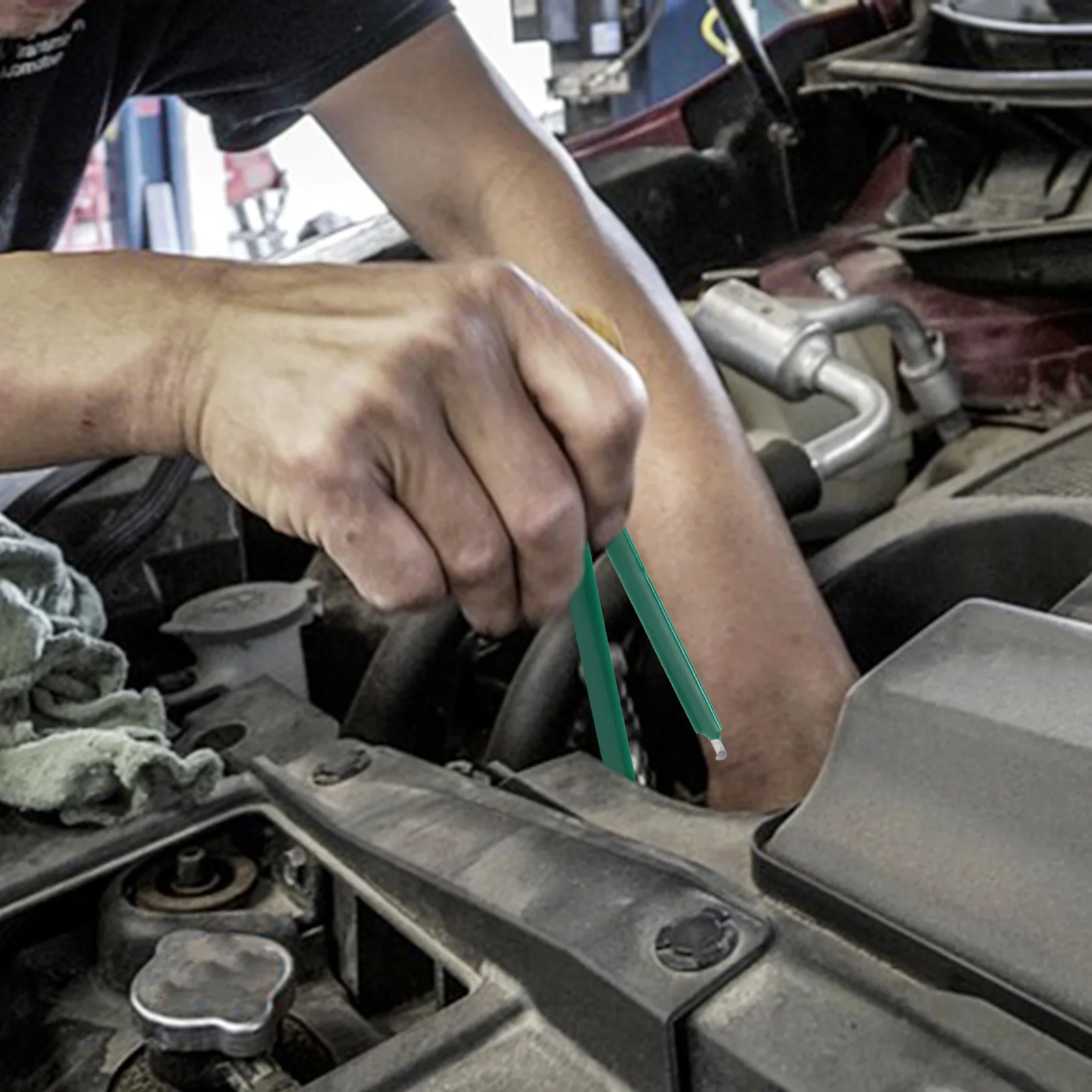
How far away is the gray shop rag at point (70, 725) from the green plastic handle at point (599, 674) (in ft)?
0.61

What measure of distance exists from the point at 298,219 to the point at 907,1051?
4262 mm

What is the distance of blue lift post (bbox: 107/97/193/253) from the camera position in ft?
13.8

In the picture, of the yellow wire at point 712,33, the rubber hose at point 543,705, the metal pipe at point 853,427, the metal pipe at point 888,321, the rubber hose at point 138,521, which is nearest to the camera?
the rubber hose at point 543,705

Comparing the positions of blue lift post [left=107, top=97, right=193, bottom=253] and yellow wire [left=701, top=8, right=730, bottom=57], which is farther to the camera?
blue lift post [left=107, top=97, right=193, bottom=253]

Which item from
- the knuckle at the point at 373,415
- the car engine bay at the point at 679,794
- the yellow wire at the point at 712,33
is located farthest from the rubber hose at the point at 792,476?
the yellow wire at the point at 712,33

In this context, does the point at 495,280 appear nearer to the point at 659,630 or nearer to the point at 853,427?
the point at 659,630

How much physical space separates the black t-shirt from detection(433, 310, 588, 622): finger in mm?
583

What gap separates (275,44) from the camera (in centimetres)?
103

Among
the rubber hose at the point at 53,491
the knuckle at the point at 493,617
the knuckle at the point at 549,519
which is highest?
the knuckle at the point at 549,519

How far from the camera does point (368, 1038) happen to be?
63 cm

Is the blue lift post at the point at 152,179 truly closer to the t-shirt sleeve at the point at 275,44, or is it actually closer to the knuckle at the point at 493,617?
the t-shirt sleeve at the point at 275,44

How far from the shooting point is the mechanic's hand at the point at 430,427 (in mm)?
506

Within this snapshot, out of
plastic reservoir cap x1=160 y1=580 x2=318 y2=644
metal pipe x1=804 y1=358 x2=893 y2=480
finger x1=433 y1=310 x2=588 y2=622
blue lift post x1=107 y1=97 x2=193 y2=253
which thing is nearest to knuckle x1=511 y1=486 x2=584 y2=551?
finger x1=433 y1=310 x2=588 y2=622

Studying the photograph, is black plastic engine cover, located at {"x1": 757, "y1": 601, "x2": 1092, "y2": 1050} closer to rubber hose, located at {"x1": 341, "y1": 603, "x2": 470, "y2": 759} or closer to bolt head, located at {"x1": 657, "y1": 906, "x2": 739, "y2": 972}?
bolt head, located at {"x1": 657, "y1": 906, "x2": 739, "y2": 972}
